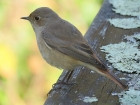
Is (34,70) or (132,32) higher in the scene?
(34,70)

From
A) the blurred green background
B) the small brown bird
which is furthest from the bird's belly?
the blurred green background

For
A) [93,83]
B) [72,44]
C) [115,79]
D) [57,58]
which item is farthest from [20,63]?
[115,79]

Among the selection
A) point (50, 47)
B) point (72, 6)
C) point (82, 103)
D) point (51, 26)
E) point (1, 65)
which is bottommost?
point (82, 103)

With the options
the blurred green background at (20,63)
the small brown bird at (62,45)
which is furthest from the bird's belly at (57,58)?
the blurred green background at (20,63)

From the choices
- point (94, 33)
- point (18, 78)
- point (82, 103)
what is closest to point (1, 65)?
point (18, 78)

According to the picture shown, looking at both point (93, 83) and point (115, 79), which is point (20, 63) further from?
point (115, 79)

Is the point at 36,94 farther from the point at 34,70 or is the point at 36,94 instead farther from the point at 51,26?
the point at 51,26

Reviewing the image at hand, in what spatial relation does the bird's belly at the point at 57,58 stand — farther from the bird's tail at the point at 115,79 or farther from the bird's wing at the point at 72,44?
the bird's tail at the point at 115,79
